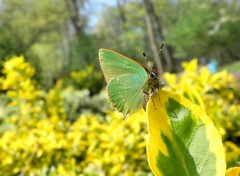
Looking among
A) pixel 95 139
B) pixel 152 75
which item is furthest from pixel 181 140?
pixel 95 139

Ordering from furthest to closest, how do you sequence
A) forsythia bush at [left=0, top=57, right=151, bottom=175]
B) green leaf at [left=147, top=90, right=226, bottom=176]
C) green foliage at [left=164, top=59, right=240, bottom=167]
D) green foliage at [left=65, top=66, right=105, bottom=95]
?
green foliage at [left=65, top=66, right=105, bottom=95]
green foliage at [left=164, top=59, right=240, bottom=167]
forsythia bush at [left=0, top=57, right=151, bottom=175]
green leaf at [left=147, top=90, right=226, bottom=176]

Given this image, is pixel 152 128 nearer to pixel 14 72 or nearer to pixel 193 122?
pixel 193 122

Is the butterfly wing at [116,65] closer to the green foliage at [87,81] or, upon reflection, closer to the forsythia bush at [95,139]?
the forsythia bush at [95,139]

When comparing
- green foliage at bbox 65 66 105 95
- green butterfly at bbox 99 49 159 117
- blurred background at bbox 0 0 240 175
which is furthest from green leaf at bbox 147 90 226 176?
green foliage at bbox 65 66 105 95

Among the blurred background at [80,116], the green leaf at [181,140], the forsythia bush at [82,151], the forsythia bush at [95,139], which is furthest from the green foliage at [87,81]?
the green leaf at [181,140]

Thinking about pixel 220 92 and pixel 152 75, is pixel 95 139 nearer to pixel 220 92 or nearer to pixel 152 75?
pixel 220 92

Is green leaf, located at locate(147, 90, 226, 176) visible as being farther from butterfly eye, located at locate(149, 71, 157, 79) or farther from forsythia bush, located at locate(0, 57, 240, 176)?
forsythia bush, located at locate(0, 57, 240, 176)

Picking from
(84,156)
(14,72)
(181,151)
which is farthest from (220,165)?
(14,72)
